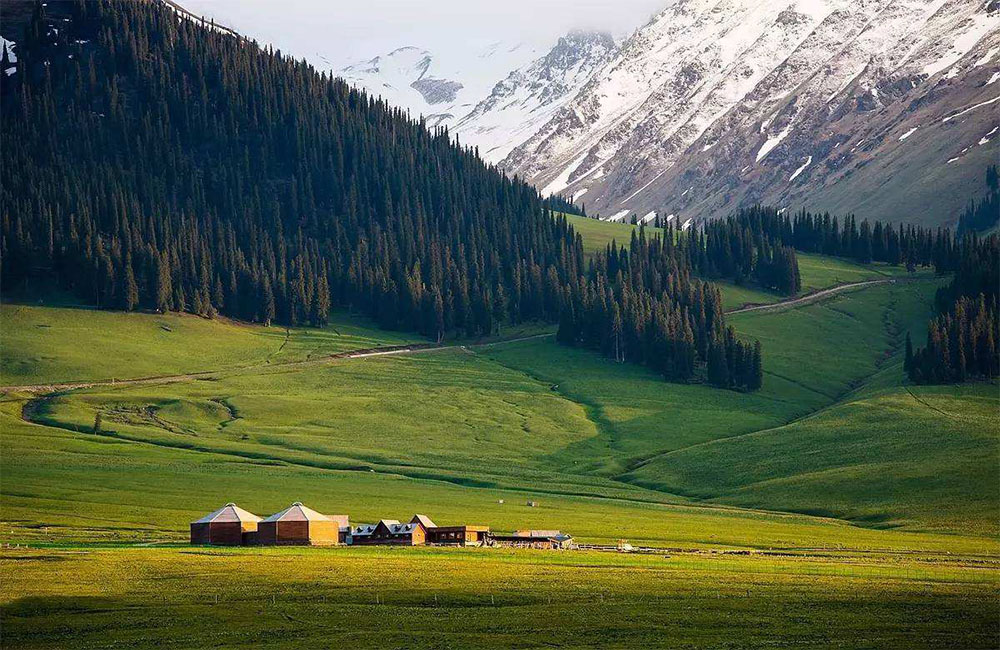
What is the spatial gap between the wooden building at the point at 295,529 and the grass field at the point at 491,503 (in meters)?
5.71

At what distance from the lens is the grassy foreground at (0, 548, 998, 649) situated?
7031 cm

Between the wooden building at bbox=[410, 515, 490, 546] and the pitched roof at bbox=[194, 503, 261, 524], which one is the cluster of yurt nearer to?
the pitched roof at bbox=[194, 503, 261, 524]

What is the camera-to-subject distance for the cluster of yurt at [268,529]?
342ft

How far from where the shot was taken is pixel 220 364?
199 meters

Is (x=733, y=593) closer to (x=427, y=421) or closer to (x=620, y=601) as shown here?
(x=620, y=601)

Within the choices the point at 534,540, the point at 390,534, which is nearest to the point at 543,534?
the point at 534,540

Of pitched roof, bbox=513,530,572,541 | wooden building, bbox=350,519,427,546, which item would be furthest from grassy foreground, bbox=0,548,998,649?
pitched roof, bbox=513,530,572,541

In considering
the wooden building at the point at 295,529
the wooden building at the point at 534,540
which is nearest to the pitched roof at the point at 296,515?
the wooden building at the point at 295,529

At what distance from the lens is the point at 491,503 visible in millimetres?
137000

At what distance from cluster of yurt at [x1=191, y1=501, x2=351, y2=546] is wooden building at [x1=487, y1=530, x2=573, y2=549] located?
1330 cm

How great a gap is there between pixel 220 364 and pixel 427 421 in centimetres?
3892

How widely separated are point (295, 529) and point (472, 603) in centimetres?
3019

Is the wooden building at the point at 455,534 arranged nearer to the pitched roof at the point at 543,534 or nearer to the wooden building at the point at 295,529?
the pitched roof at the point at 543,534

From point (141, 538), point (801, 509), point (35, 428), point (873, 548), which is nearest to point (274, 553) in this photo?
A: point (141, 538)
